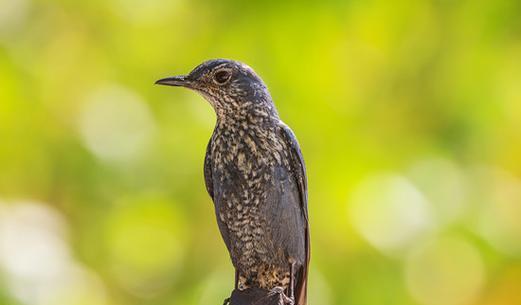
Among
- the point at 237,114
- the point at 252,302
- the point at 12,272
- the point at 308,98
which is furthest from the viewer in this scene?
the point at 308,98

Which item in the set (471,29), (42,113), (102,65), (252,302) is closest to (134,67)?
(102,65)

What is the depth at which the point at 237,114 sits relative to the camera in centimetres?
719

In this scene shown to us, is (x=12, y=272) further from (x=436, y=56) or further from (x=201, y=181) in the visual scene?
(x=436, y=56)

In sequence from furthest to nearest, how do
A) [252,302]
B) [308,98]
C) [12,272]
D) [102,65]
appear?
1. [102,65]
2. [308,98]
3. [12,272]
4. [252,302]

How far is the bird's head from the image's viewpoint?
713 centimetres

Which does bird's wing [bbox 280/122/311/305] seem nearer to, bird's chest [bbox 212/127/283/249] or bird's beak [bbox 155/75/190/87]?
bird's chest [bbox 212/127/283/249]

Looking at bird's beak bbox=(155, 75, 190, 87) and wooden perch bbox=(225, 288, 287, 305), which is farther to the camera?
bird's beak bbox=(155, 75, 190, 87)

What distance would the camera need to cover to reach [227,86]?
7.19 m

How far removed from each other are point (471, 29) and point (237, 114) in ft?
16.2

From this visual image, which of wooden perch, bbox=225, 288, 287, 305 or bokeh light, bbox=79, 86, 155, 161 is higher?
bokeh light, bbox=79, 86, 155, 161

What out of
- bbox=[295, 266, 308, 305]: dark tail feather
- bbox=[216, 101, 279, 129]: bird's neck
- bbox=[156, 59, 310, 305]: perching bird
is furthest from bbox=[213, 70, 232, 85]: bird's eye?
bbox=[295, 266, 308, 305]: dark tail feather

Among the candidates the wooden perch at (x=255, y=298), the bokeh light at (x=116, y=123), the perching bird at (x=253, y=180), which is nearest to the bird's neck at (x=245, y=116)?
the perching bird at (x=253, y=180)

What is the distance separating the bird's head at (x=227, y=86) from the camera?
7.13m

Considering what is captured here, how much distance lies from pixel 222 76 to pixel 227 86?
7 cm
